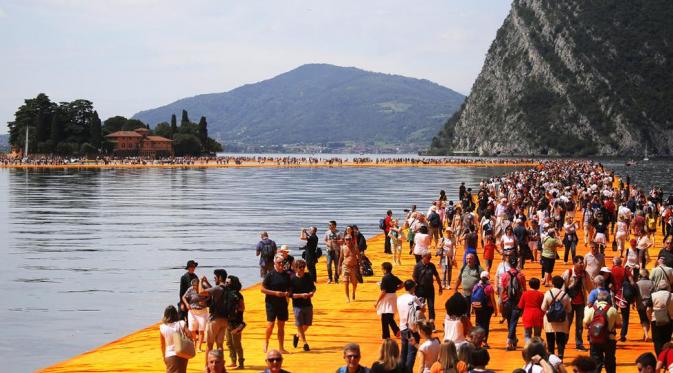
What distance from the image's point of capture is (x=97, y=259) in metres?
34.9

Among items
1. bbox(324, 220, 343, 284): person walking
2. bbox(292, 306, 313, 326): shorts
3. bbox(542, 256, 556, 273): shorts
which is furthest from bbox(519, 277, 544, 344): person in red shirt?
bbox(324, 220, 343, 284): person walking

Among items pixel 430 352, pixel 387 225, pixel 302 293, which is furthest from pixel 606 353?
pixel 387 225

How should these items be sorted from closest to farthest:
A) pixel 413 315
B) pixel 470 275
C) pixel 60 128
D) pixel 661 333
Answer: pixel 413 315 → pixel 661 333 → pixel 470 275 → pixel 60 128

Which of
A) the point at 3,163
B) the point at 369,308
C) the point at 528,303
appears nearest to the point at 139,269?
the point at 369,308

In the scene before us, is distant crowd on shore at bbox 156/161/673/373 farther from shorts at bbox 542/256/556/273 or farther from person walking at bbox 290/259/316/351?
shorts at bbox 542/256/556/273

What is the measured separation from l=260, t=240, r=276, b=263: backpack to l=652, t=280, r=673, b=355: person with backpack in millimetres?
9520

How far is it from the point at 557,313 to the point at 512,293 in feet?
5.26

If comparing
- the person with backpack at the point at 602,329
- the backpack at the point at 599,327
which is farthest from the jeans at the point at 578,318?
the backpack at the point at 599,327

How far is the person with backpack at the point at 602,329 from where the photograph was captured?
44.9 feet

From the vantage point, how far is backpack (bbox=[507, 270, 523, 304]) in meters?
16.2

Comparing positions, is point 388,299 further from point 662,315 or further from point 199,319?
point 662,315

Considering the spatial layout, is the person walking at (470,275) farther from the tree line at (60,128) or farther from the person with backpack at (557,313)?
the tree line at (60,128)

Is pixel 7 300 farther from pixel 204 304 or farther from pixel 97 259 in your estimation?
pixel 204 304

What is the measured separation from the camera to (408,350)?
13.8 metres
